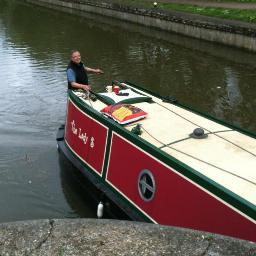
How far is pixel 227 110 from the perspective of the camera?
44.5 feet

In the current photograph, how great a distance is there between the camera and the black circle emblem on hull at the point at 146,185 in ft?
21.5

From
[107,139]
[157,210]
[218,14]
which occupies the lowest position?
[157,210]

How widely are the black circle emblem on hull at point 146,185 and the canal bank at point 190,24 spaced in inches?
549

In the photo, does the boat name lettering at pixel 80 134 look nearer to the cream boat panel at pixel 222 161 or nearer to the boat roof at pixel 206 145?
the boat roof at pixel 206 145

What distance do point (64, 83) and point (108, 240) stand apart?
514 inches

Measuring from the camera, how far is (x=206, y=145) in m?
6.61

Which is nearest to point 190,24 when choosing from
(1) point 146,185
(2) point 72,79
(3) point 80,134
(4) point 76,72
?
(4) point 76,72

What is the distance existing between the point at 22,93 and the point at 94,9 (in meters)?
17.8

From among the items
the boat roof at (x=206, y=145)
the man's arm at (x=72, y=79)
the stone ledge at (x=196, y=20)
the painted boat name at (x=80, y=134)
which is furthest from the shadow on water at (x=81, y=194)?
the stone ledge at (x=196, y=20)

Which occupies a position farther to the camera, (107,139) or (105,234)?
(107,139)

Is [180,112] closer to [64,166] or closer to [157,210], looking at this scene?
[157,210]

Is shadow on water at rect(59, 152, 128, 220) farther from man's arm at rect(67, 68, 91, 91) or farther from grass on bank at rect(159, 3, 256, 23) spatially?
grass on bank at rect(159, 3, 256, 23)

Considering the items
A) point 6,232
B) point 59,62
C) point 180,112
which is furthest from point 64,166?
point 59,62

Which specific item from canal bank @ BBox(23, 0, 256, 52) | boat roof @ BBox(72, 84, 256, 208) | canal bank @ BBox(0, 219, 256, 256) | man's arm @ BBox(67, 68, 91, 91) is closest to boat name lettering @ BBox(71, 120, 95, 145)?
boat roof @ BBox(72, 84, 256, 208)
